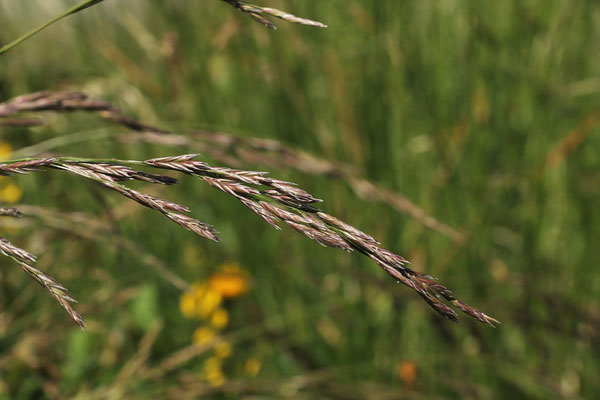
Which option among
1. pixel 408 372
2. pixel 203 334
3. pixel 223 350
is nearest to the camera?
pixel 408 372

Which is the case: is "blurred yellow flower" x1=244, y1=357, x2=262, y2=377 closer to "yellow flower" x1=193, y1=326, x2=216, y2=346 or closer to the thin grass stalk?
"yellow flower" x1=193, y1=326, x2=216, y2=346

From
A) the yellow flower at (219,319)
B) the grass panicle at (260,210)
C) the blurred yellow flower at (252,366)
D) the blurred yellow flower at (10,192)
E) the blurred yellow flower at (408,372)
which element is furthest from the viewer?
the blurred yellow flower at (10,192)

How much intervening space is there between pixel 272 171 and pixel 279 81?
0.33 metres

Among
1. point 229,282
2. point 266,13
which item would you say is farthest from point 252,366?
point 266,13

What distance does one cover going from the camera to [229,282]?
6.52ft

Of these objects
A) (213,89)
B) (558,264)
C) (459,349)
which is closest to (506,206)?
(558,264)

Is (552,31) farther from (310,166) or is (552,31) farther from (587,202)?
(310,166)

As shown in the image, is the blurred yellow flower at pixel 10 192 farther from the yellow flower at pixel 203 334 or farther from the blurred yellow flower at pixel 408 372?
the blurred yellow flower at pixel 408 372

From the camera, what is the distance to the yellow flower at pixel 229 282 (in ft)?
6.42

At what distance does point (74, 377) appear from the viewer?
1.69m

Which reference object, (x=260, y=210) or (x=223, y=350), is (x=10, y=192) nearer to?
(x=223, y=350)

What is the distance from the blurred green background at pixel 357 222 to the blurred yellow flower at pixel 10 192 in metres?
0.04

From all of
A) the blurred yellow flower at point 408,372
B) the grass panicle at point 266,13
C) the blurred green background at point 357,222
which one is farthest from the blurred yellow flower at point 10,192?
the grass panicle at point 266,13

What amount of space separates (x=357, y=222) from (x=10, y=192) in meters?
1.33
